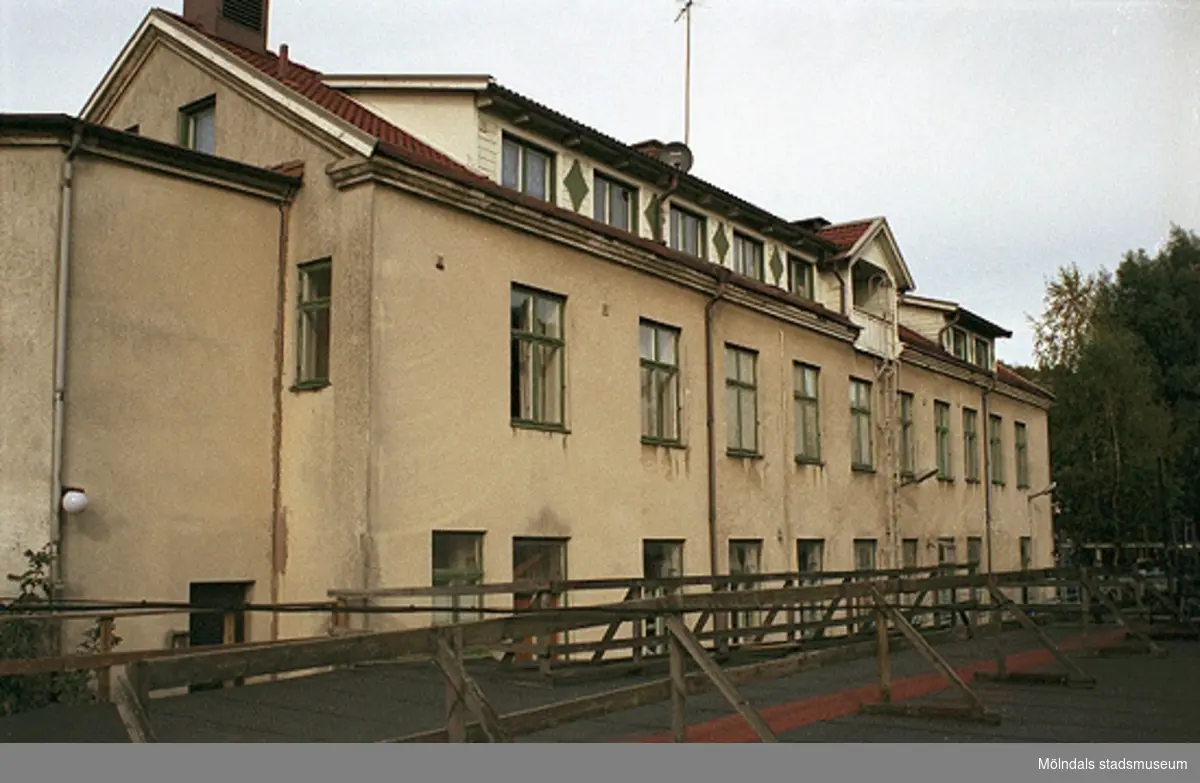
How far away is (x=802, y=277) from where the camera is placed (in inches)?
965

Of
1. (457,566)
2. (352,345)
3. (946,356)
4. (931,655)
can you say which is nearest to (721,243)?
(457,566)

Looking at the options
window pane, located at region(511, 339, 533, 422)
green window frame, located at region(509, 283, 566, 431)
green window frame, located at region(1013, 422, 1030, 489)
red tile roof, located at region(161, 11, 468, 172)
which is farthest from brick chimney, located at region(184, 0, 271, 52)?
green window frame, located at region(1013, 422, 1030, 489)

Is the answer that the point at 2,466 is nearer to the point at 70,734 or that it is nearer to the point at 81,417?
the point at 81,417

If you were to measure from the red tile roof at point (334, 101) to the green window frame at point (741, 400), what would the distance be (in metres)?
6.22

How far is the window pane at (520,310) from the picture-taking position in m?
15.6

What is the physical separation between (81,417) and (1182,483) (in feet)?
73.6

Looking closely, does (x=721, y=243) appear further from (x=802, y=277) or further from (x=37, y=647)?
(x=37, y=647)

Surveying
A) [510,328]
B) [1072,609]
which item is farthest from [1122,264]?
[510,328]

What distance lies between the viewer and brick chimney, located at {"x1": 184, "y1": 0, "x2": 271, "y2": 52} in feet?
58.2

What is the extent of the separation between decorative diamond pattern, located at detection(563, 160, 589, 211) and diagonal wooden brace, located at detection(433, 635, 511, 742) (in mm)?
12275

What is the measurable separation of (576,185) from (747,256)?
5.40 m

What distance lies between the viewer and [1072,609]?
46.9 ft

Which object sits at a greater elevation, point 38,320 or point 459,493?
point 38,320

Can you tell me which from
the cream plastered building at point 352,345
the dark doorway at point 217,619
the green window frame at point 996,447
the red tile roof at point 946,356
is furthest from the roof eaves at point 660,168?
the green window frame at point 996,447
